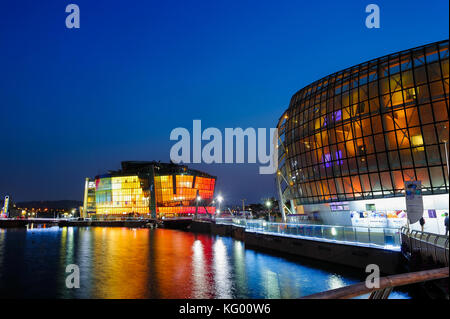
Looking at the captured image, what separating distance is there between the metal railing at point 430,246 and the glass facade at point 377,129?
20.8 metres

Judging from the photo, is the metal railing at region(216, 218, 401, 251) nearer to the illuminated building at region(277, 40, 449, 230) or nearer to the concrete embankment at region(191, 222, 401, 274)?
the concrete embankment at region(191, 222, 401, 274)

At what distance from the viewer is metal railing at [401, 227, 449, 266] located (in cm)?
1625

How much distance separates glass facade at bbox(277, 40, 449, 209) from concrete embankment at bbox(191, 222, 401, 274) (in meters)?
17.1

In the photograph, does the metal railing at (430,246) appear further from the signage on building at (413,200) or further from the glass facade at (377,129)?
the glass facade at (377,129)

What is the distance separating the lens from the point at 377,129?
157ft

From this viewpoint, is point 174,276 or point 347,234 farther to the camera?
point 347,234

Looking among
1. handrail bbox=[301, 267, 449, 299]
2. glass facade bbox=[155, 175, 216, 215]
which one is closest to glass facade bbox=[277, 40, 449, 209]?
handrail bbox=[301, 267, 449, 299]

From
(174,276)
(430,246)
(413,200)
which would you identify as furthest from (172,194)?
(430,246)

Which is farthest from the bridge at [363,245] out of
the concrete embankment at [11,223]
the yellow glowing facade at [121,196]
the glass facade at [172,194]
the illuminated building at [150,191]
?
the concrete embankment at [11,223]

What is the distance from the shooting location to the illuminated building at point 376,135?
→ 42.9 m

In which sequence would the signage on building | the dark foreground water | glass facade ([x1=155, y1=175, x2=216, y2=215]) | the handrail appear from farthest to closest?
1. glass facade ([x1=155, y1=175, x2=216, y2=215])
2. the dark foreground water
3. the signage on building
4. the handrail

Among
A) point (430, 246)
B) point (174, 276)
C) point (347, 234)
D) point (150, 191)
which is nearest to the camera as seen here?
point (430, 246)

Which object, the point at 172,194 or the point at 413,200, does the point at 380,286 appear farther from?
the point at 172,194

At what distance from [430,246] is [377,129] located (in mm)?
33060
